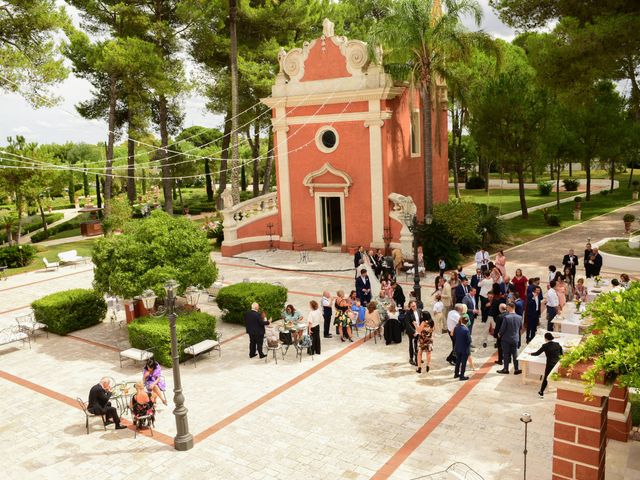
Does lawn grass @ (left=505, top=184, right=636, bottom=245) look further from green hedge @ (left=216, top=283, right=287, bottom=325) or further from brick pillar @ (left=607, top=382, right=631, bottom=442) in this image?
brick pillar @ (left=607, top=382, right=631, bottom=442)

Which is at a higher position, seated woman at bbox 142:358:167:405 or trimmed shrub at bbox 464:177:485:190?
trimmed shrub at bbox 464:177:485:190

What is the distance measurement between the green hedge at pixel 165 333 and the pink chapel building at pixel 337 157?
36.1 ft

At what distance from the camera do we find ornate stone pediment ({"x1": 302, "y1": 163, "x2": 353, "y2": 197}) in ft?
83.0

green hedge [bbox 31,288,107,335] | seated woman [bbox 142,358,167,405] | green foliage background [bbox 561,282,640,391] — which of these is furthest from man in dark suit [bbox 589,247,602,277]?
green hedge [bbox 31,288,107,335]

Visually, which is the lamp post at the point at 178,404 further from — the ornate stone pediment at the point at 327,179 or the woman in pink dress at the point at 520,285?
the ornate stone pediment at the point at 327,179

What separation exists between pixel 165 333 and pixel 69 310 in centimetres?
473

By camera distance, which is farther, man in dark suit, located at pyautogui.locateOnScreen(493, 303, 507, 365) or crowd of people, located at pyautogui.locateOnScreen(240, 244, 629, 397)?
man in dark suit, located at pyautogui.locateOnScreen(493, 303, 507, 365)

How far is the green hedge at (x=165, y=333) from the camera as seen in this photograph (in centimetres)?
1402

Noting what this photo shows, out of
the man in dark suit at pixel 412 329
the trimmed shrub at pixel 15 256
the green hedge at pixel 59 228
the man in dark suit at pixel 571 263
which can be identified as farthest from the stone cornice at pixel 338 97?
the green hedge at pixel 59 228

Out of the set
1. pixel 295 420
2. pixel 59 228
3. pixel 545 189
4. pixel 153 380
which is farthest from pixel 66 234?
pixel 545 189

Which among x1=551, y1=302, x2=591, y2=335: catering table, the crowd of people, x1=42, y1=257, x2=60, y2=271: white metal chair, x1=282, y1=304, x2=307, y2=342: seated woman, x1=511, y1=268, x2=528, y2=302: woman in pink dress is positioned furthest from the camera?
x1=42, y1=257, x2=60, y2=271: white metal chair

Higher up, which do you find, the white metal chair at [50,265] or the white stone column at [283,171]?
the white stone column at [283,171]

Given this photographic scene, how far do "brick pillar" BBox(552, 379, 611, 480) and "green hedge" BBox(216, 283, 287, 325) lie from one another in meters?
10.4

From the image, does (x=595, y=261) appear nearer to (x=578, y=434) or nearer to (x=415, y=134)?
(x=415, y=134)
